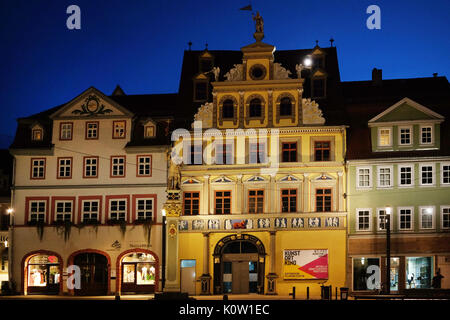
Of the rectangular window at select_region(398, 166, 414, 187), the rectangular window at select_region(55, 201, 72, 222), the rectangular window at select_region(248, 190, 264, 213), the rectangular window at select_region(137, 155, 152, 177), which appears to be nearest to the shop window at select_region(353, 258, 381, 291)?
the rectangular window at select_region(398, 166, 414, 187)

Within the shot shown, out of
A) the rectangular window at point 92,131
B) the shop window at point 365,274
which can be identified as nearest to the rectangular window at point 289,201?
the shop window at point 365,274

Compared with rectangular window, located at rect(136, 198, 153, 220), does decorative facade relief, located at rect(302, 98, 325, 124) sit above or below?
above

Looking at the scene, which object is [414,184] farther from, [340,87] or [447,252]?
[340,87]

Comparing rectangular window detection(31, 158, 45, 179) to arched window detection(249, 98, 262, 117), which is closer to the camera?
arched window detection(249, 98, 262, 117)

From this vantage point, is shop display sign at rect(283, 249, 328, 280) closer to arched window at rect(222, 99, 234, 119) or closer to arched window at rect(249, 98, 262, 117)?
arched window at rect(249, 98, 262, 117)

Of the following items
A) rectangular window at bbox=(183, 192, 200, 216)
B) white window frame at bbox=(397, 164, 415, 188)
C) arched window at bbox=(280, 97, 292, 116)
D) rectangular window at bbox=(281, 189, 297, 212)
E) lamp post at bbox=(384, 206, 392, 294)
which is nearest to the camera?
lamp post at bbox=(384, 206, 392, 294)

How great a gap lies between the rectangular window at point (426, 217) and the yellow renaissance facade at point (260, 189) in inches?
191

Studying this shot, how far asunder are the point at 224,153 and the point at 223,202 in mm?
3288

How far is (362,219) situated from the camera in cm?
6047

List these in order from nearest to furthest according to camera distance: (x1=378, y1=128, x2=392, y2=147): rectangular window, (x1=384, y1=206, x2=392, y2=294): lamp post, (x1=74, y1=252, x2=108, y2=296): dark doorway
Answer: (x1=384, y1=206, x2=392, y2=294): lamp post
(x1=378, y1=128, x2=392, y2=147): rectangular window
(x1=74, y1=252, x2=108, y2=296): dark doorway

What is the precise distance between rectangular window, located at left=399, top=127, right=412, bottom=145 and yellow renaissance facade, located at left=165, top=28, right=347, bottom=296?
3.72 m

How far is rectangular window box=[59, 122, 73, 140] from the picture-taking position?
6488cm

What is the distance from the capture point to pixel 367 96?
65500mm
